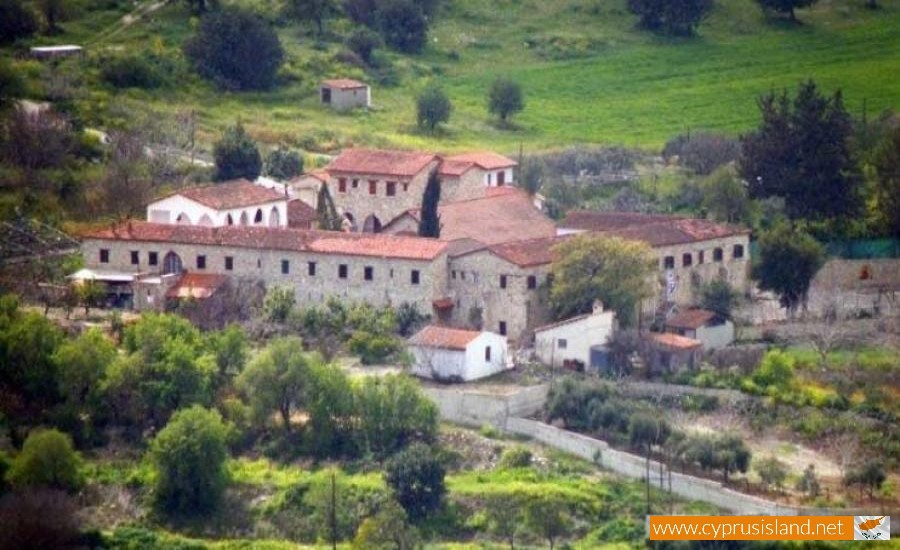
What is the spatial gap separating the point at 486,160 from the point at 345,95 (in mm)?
12129

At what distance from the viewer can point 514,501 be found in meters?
56.5

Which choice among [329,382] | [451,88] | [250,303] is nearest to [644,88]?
[451,88]

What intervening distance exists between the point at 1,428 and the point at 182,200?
446 inches

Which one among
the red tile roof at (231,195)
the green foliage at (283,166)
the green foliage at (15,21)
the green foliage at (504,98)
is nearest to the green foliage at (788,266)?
the red tile roof at (231,195)

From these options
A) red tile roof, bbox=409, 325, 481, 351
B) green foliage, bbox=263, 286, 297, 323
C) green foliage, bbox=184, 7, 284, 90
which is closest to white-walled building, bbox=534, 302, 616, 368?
red tile roof, bbox=409, 325, 481, 351

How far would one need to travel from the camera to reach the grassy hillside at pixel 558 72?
85.4 m

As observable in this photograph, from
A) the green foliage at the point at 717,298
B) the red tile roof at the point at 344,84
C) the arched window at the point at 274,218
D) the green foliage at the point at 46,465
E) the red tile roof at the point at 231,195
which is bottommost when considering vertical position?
the green foliage at the point at 46,465

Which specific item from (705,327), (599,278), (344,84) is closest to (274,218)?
(599,278)

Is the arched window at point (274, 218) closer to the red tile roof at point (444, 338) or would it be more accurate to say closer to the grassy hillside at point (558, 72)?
the red tile roof at point (444, 338)

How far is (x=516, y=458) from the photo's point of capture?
58.5m

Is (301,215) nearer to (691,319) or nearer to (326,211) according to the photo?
(326,211)

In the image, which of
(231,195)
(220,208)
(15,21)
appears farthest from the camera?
(15,21)

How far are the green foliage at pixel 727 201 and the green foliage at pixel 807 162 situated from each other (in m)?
0.86

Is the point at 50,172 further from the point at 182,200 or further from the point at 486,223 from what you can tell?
the point at 486,223
